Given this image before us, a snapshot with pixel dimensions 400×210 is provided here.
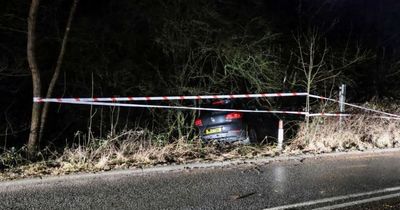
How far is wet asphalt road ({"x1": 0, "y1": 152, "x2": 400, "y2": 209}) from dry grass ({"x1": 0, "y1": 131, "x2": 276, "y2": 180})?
1.70ft

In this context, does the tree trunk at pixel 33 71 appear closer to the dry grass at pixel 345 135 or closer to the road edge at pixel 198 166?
the road edge at pixel 198 166

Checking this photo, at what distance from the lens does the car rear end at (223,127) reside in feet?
40.3

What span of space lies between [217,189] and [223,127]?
456 centimetres

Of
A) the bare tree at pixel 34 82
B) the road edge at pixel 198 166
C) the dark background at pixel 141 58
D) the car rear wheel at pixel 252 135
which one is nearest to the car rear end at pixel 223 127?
the car rear wheel at pixel 252 135

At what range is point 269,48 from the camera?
14633 millimetres

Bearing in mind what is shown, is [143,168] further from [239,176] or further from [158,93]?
[158,93]

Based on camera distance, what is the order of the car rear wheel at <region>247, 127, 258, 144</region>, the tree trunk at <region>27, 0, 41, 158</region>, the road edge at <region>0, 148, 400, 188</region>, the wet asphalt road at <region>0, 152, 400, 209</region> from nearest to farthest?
1. the wet asphalt road at <region>0, 152, 400, 209</region>
2. the road edge at <region>0, 148, 400, 188</region>
3. the tree trunk at <region>27, 0, 41, 158</region>
4. the car rear wheel at <region>247, 127, 258, 144</region>

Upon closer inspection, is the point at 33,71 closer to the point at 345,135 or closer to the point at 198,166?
the point at 198,166

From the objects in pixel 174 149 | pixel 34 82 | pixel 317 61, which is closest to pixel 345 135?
pixel 317 61

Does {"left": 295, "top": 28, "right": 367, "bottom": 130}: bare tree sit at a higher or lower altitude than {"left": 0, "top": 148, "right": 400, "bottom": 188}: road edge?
higher

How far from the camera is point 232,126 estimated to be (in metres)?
12.3

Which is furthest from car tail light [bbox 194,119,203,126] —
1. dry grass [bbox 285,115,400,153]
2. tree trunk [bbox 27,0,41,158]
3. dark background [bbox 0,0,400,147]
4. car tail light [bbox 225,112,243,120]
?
tree trunk [bbox 27,0,41,158]

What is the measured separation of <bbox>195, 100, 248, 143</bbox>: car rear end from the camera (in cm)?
1229

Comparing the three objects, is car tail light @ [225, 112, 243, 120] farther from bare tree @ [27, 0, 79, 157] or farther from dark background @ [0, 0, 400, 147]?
bare tree @ [27, 0, 79, 157]
